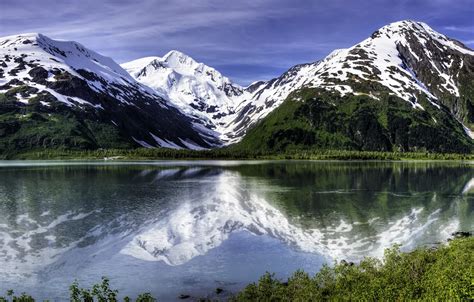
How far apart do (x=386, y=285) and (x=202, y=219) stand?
61410 millimetres

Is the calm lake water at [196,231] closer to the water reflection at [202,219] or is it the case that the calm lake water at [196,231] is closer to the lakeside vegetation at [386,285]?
the water reflection at [202,219]

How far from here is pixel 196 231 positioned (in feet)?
274

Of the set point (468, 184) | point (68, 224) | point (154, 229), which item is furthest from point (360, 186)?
point (68, 224)

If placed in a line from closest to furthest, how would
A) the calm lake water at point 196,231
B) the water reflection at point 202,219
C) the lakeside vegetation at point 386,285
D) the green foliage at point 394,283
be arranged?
the green foliage at point 394,283
the lakeside vegetation at point 386,285
the calm lake water at point 196,231
the water reflection at point 202,219

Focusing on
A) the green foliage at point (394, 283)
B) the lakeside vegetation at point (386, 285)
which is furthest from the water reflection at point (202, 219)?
the green foliage at point (394, 283)

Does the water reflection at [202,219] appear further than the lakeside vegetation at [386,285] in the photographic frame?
Yes

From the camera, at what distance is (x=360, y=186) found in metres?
157

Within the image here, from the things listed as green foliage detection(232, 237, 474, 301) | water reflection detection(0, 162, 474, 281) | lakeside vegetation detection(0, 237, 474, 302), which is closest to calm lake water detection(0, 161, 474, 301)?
water reflection detection(0, 162, 474, 281)

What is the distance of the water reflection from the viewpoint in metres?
68.4

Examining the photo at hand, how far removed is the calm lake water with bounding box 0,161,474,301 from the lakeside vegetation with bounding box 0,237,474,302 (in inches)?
329

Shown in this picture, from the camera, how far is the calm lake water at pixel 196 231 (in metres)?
56.4

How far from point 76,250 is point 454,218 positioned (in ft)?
246

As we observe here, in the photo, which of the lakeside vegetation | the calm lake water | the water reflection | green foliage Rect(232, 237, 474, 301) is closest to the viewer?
green foliage Rect(232, 237, 474, 301)

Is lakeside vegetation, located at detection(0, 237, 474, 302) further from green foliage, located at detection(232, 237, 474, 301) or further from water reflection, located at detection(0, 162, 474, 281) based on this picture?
water reflection, located at detection(0, 162, 474, 281)
